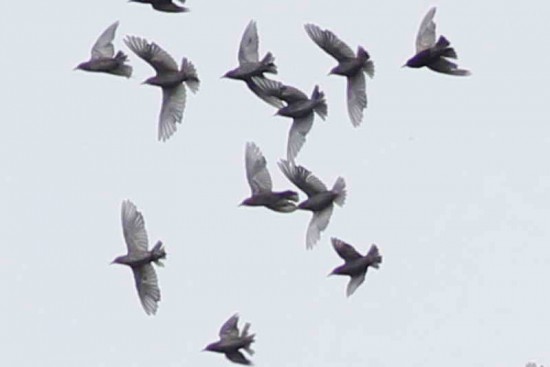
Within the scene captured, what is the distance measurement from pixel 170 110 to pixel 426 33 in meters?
3.79

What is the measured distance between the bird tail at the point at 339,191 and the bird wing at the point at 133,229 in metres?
2.51

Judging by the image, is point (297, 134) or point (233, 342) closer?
point (233, 342)

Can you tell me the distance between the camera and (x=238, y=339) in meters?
33.7

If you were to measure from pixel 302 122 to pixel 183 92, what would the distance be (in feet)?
5.33

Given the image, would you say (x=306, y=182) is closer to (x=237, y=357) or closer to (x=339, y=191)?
(x=339, y=191)

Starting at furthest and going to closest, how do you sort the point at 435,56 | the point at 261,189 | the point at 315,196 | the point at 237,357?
the point at 261,189 < the point at 315,196 < the point at 237,357 < the point at 435,56

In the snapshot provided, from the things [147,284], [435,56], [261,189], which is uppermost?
[435,56]

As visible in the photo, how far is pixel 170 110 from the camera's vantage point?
35375 mm

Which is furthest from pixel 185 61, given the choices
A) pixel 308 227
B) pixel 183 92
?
pixel 308 227

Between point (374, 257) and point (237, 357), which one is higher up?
point (374, 257)

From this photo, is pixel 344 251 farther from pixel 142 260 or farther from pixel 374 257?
pixel 142 260

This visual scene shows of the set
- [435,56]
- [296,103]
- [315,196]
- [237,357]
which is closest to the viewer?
[435,56]

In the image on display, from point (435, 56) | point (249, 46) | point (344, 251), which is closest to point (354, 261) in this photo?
point (344, 251)

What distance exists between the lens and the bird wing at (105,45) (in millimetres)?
35000
